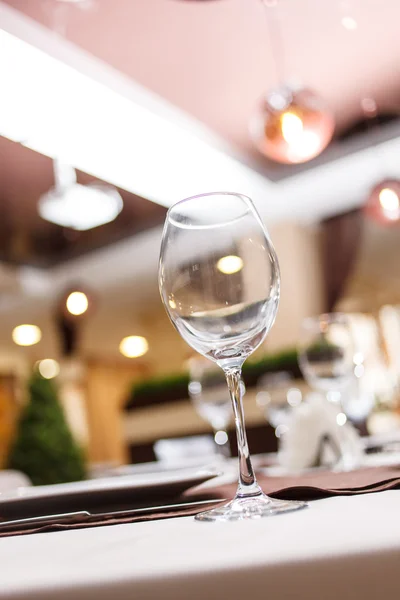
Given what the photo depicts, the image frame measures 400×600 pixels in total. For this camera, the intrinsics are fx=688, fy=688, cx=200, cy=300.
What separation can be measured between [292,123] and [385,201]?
1305mm

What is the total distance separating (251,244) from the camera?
0.49 m

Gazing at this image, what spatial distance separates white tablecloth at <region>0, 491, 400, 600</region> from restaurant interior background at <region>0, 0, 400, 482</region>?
2.30 ft

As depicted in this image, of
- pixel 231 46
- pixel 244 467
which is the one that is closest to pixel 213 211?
pixel 244 467

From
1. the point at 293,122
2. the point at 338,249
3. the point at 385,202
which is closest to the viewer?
the point at 293,122

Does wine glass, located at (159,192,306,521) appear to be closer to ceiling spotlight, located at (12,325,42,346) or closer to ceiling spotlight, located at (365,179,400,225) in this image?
ceiling spotlight, located at (365,179,400,225)

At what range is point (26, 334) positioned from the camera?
9562 millimetres

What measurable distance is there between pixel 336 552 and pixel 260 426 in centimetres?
422

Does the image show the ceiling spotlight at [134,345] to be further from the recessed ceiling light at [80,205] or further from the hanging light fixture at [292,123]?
the hanging light fixture at [292,123]

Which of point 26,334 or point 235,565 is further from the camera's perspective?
point 26,334

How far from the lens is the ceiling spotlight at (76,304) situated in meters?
5.11

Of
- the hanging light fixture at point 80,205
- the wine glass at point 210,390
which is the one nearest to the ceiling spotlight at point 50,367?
the hanging light fixture at point 80,205

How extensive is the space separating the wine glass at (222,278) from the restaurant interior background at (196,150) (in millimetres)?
533

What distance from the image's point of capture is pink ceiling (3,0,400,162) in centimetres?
348

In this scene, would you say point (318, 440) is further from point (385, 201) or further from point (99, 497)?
→ point (385, 201)
